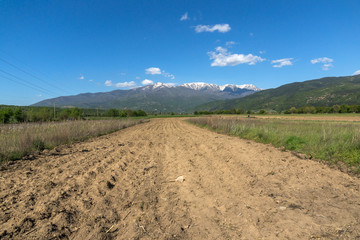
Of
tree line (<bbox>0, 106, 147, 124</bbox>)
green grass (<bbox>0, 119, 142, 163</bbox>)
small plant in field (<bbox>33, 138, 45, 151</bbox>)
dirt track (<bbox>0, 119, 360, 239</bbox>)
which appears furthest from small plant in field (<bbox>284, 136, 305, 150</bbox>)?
tree line (<bbox>0, 106, 147, 124</bbox>)

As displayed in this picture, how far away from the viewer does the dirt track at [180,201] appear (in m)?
2.52

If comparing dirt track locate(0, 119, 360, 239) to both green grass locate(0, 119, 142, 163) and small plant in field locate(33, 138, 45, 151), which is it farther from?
small plant in field locate(33, 138, 45, 151)

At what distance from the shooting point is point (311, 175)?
4.54 meters

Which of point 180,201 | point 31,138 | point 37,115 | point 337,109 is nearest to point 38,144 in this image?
point 31,138

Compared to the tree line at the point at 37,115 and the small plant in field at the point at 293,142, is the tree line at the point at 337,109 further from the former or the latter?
the small plant in field at the point at 293,142

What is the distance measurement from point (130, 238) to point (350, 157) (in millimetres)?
6787

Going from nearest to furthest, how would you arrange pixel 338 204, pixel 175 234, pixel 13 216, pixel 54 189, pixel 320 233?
1. pixel 320 233
2. pixel 175 234
3. pixel 13 216
4. pixel 338 204
5. pixel 54 189

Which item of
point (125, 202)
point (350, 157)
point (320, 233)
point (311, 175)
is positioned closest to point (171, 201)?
point (125, 202)

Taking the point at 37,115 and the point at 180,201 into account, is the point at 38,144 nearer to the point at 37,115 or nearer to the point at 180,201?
the point at 180,201

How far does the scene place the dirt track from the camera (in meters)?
2.52

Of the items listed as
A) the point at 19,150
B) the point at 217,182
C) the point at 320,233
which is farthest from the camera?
the point at 19,150

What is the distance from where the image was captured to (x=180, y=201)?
11.6 feet

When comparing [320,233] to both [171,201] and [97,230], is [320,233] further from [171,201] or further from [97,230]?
[97,230]

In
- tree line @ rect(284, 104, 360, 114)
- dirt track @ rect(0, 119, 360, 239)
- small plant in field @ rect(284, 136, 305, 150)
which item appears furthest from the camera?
tree line @ rect(284, 104, 360, 114)
